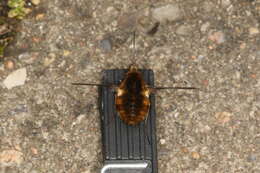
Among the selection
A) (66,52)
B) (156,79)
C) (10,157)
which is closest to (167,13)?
(156,79)

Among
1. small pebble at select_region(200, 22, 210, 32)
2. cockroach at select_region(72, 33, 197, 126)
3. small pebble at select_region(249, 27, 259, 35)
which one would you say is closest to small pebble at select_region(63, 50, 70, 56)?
cockroach at select_region(72, 33, 197, 126)

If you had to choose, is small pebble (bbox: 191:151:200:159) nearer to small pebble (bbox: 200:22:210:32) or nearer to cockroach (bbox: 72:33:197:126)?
cockroach (bbox: 72:33:197:126)

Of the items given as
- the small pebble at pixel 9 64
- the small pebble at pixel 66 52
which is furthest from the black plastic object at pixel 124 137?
the small pebble at pixel 9 64

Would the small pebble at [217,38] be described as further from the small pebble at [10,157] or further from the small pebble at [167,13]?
the small pebble at [10,157]

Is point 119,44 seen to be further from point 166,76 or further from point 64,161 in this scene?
point 64,161

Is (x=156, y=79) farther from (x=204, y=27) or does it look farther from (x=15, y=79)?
(x=15, y=79)

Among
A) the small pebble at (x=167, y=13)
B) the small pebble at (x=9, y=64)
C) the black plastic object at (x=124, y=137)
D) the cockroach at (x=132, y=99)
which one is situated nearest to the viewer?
the cockroach at (x=132, y=99)
